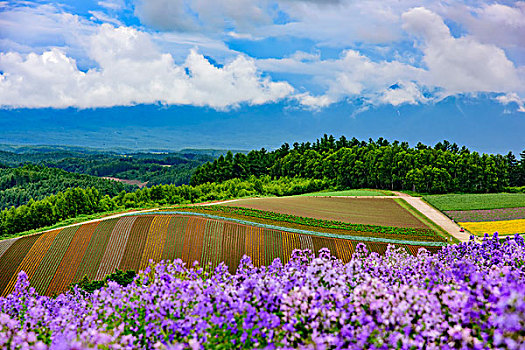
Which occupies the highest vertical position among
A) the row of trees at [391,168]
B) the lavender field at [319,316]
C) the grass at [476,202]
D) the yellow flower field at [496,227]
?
the row of trees at [391,168]

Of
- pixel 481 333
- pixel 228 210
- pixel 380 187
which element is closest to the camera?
pixel 481 333

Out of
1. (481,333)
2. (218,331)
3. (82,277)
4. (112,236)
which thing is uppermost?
(481,333)

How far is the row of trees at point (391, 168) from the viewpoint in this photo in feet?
153

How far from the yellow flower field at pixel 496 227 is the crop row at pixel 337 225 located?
18.2 ft

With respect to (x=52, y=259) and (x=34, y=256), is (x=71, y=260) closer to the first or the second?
(x=52, y=259)

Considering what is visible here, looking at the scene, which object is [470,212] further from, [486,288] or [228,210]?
[486,288]

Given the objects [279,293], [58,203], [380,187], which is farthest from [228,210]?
[380,187]

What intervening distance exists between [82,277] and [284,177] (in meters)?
45.6

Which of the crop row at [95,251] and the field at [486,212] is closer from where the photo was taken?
the crop row at [95,251]

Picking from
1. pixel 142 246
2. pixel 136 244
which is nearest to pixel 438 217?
pixel 142 246

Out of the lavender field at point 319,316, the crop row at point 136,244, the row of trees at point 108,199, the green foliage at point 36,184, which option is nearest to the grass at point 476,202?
the row of trees at point 108,199

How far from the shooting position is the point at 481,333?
140 inches

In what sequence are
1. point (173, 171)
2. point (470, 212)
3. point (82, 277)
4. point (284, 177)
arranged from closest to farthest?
point (82, 277) → point (470, 212) → point (284, 177) → point (173, 171)

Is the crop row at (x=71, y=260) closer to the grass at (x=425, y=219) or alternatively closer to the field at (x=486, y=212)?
the grass at (x=425, y=219)
